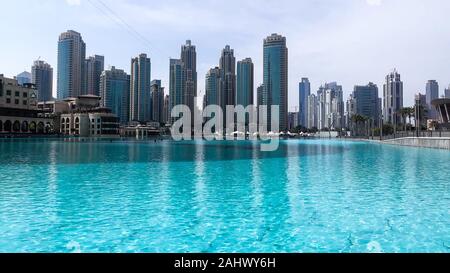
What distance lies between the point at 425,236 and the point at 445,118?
5282 inches

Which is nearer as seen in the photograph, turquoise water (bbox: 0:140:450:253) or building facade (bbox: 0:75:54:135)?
turquoise water (bbox: 0:140:450:253)

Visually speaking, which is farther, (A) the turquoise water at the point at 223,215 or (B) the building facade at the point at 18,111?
(B) the building facade at the point at 18,111

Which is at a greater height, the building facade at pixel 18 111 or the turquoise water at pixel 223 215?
the building facade at pixel 18 111

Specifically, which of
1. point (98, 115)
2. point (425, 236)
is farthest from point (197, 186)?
point (98, 115)

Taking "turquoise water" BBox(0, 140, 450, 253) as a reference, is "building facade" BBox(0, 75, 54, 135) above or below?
above

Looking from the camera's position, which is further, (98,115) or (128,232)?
(98,115)

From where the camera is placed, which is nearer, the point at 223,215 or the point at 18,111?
the point at 223,215

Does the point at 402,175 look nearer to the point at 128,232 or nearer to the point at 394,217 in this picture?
the point at 394,217

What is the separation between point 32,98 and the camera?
452 feet

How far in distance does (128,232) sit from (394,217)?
8.87m

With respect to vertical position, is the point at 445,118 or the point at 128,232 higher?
the point at 445,118

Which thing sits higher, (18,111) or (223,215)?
(18,111)
